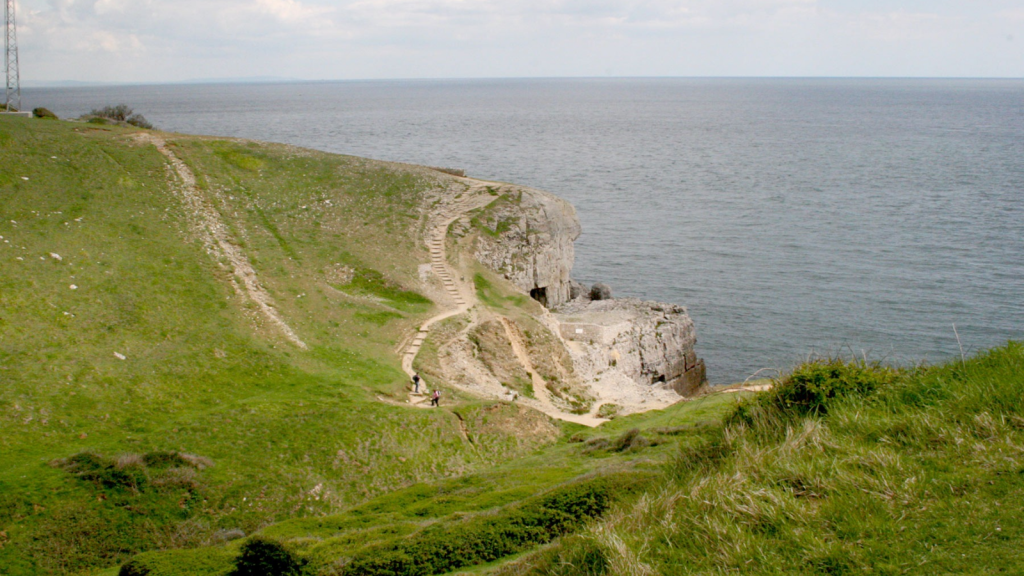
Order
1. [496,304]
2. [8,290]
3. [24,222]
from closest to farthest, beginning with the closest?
1. [8,290]
2. [24,222]
3. [496,304]

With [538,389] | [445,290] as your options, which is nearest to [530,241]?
[445,290]

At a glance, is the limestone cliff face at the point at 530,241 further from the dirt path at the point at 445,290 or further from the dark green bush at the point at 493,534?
the dark green bush at the point at 493,534

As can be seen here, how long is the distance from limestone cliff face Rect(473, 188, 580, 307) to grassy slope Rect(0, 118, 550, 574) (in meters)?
6.12

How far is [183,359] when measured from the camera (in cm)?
3353

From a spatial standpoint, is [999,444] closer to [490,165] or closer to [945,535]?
[945,535]

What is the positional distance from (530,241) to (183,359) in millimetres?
30104

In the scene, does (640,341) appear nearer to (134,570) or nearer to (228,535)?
(228,535)

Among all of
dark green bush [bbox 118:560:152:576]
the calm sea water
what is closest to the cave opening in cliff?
the calm sea water

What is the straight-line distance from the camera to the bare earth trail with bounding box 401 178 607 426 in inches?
1550

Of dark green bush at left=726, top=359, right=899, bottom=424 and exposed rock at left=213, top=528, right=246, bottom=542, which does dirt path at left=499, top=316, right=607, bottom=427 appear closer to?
exposed rock at left=213, top=528, right=246, bottom=542

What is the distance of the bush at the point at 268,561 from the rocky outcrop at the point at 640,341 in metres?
34.1

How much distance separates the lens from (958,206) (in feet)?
328

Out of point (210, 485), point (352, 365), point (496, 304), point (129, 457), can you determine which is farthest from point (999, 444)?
point (496, 304)

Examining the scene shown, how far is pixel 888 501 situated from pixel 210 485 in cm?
2223
